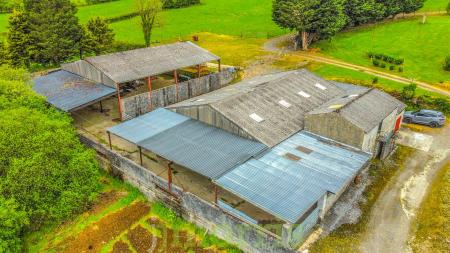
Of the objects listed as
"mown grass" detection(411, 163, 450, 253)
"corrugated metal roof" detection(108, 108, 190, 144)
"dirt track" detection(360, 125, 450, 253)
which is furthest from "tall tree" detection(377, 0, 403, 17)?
"corrugated metal roof" detection(108, 108, 190, 144)

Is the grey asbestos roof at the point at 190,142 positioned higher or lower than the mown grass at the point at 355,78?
higher

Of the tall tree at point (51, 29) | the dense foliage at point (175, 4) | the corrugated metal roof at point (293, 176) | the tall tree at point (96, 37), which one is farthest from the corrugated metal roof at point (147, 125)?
the dense foliage at point (175, 4)

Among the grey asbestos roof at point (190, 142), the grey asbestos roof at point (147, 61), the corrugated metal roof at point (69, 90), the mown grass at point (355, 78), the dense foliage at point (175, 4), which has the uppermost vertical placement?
the dense foliage at point (175, 4)

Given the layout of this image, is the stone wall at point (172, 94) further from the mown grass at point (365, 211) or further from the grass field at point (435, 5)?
the grass field at point (435, 5)

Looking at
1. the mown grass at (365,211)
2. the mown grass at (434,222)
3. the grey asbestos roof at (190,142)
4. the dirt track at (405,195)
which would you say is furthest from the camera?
the grey asbestos roof at (190,142)

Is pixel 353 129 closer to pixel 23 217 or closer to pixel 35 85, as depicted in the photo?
pixel 23 217

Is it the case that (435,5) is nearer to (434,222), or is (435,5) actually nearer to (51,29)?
(434,222)

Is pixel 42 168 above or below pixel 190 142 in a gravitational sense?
below

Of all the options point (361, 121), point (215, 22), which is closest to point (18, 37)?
point (361, 121)

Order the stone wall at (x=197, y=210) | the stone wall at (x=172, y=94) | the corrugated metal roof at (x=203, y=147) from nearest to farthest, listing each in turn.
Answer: the stone wall at (x=197, y=210) → the corrugated metal roof at (x=203, y=147) → the stone wall at (x=172, y=94)
